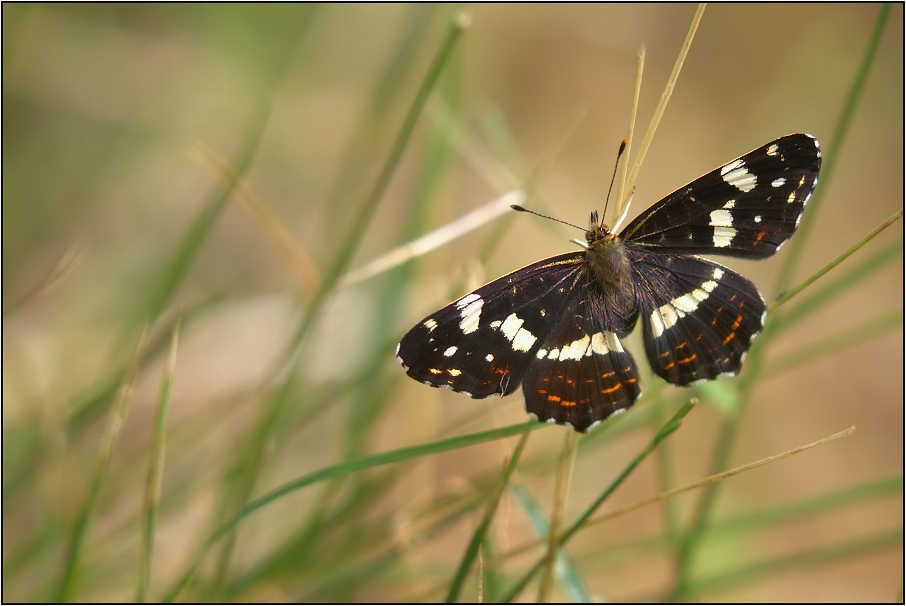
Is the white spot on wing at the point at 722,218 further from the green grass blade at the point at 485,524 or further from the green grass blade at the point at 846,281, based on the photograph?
the green grass blade at the point at 485,524

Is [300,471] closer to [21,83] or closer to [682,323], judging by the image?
[682,323]

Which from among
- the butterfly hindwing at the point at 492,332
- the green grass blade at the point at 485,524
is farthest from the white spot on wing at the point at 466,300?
the green grass blade at the point at 485,524

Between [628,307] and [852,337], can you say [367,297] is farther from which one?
[852,337]

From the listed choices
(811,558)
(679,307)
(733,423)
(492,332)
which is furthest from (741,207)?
(811,558)

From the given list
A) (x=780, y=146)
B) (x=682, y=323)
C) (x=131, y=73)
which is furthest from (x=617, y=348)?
(x=131, y=73)

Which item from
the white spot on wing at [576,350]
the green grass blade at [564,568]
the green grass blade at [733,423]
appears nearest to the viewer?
the green grass blade at [564,568]

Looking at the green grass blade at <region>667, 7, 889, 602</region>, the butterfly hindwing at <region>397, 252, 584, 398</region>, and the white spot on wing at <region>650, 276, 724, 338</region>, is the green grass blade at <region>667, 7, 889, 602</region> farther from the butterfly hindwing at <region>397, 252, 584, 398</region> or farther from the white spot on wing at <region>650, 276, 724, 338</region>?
the butterfly hindwing at <region>397, 252, 584, 398</region>
